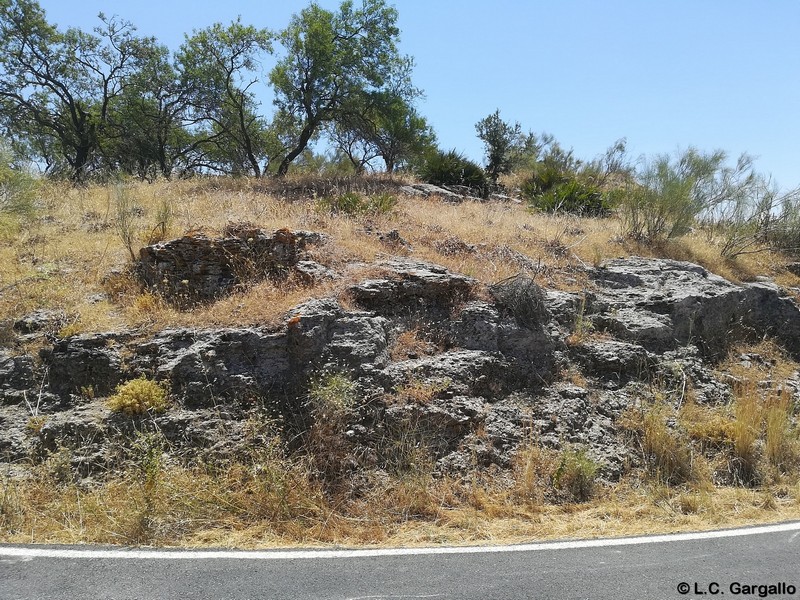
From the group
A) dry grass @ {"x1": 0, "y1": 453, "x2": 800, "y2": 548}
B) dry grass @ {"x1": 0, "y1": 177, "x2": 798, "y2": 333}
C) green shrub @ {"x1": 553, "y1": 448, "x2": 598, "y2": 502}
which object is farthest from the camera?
dry grass @ {"x1": 0, "y1": 177, "x2": 798, "y2": 333}

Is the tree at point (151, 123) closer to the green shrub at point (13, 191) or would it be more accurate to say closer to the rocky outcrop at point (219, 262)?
the green shrub at point (13, 191)

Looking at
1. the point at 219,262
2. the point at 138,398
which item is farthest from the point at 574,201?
the point at 138,398

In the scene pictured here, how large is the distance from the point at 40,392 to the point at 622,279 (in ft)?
27.5

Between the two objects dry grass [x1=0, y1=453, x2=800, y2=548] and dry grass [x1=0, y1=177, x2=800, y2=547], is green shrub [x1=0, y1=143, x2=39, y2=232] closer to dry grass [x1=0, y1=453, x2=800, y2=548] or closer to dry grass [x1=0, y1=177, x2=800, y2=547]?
dry grass [x1=0, y1=177, x2=800, y2=547]

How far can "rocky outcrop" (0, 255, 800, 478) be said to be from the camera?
5.69 metres

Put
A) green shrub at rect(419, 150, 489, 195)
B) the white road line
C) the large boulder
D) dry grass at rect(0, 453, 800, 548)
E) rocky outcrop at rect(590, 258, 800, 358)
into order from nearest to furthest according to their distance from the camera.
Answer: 1. the white road line
2. dry grass at rect(0, 453, 800, 548)
3. the large boulder
4. rocky outcrop at rect(590, 258, 800, 358)
5. green shrub at rect(419, 150, 489, 195)

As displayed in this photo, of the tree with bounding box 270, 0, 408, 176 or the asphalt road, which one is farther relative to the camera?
the tree with bounding box 270, 0, 408, 176

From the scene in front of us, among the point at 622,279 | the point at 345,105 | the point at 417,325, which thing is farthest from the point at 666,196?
the point at 345,105

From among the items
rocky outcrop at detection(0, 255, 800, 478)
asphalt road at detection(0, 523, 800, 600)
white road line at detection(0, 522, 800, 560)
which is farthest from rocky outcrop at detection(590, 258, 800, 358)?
asphalt road at detection(0, 523, 800, 600)

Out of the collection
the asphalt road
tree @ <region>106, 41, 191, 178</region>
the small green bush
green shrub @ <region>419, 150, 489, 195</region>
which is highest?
tree @ <region>106, 41, 191, 178</region>

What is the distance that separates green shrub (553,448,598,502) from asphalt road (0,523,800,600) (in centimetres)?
106

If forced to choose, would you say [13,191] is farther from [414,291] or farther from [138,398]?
[414,291]

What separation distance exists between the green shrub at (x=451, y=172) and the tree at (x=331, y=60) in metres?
2.82

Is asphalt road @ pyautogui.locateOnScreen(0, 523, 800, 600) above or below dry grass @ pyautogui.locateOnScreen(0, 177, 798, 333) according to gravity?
below
